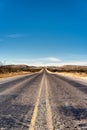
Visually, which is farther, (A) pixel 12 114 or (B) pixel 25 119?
(A) pixel 12 114

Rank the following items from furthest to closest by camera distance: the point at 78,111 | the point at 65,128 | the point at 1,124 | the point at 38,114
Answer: the point at 78,111 → the point at 38,114 → the point at 1,124 → the point at 65,128

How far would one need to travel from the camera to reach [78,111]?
8156mm

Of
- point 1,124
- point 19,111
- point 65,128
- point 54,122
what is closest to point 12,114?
point 19,111

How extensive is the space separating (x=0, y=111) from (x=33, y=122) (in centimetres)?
217

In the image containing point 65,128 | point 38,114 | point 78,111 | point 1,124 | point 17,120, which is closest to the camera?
point 65,128

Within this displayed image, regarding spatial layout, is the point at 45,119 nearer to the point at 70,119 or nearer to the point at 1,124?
the point at 70,119

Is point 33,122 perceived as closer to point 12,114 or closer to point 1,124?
point 1,124

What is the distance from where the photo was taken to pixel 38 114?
7.60 meters

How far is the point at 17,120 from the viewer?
6.71 meters

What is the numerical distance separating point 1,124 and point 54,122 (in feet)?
5.11

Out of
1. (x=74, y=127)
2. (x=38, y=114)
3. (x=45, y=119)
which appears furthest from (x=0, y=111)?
(x=74, y=127)

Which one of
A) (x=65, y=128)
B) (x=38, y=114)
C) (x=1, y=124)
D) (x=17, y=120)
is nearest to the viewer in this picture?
(x=65, y=128)

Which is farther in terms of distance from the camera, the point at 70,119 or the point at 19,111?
the point at 19,111

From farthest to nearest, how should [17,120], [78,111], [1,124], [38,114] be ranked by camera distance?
1. [78,111]
2. [38,114]
3. [17,120]
4. [1,124]
